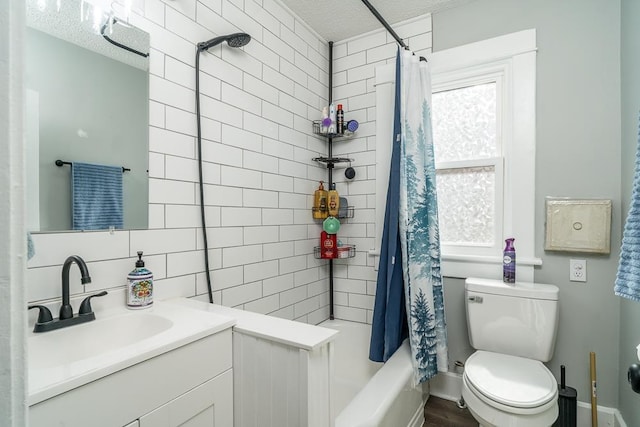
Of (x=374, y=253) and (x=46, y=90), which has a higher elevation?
(x=46, y=90)

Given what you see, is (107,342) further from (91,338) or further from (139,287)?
(139,287)

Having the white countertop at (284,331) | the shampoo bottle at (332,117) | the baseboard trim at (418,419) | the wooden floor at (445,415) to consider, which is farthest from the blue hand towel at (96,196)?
the wooden floor at (445,415)

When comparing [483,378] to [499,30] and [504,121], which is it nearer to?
[504,121]

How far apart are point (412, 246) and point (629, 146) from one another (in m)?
1.16

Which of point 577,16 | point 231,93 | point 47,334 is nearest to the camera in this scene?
point 47,334

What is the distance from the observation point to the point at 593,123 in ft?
5.64

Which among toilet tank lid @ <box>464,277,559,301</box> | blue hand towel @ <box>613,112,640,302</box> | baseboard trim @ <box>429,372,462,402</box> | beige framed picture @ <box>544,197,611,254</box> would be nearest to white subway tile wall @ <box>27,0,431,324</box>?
baseboard trim @ <box>429,372,462,402</box>

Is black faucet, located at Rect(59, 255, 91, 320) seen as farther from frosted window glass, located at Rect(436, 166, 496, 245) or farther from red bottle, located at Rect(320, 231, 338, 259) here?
frosted window glass, located at Rect(436, 166, 496, 245)

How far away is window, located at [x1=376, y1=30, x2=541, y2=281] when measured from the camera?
1.87 m

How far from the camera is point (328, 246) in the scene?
2271 millimetres

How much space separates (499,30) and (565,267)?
1492mm

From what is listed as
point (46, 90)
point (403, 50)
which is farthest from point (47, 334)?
point (403, 50)

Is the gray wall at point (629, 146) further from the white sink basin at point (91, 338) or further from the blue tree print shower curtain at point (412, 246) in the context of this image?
the white sink basin at point (91, 338)

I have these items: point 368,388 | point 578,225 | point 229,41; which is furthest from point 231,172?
point 578,225
